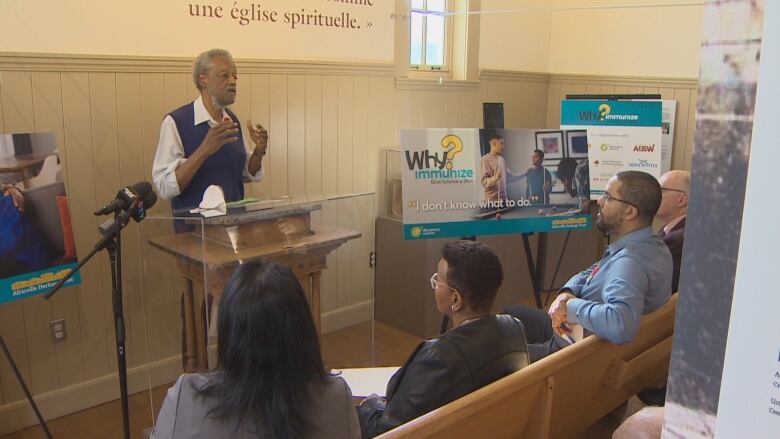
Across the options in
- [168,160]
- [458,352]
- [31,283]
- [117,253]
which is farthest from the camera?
[168,160]

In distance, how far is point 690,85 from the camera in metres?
4.58

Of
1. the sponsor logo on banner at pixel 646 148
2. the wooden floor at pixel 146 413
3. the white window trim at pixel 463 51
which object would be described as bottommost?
the wooden floor at pixel 146 413

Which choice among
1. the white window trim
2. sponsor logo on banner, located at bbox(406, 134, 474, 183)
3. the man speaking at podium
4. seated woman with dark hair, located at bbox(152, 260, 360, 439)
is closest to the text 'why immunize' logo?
the white window trim

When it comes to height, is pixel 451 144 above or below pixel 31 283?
above

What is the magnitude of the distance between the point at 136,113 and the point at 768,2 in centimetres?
294

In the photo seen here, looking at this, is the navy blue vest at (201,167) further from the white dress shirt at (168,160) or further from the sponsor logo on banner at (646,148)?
the sponsor logo on banner at (646,148)

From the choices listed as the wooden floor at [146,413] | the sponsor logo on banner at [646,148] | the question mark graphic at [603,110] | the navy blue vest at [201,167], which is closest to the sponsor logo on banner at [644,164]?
the sponsor logo on banner at [646,148]

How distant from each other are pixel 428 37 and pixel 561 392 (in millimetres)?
3208

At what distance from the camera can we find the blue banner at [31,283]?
2406mm

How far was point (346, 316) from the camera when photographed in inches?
111

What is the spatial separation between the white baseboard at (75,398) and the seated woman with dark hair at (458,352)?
1.29 metres

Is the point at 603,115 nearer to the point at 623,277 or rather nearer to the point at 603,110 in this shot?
the point at 603,110

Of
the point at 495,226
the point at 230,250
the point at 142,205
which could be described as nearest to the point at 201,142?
the point at 142,205

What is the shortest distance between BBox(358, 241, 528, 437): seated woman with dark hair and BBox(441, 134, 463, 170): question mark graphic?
1.59m
